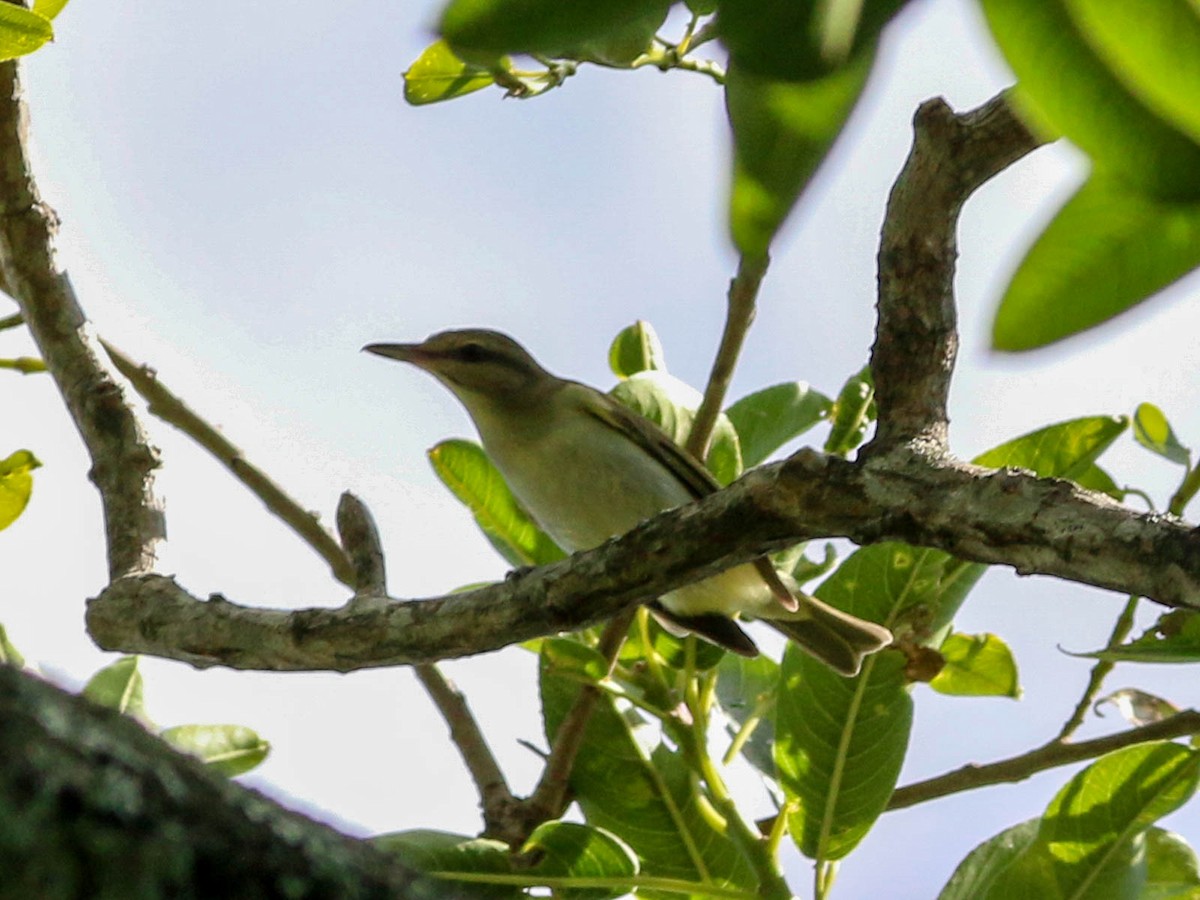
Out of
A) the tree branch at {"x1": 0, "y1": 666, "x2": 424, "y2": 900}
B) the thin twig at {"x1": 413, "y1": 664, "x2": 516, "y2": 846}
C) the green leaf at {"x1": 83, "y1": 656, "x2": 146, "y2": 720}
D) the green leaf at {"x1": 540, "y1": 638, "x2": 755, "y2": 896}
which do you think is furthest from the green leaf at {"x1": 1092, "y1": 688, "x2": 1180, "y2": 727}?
the tree branch at {"x1": 0, "y1": 666, "x2": 424, "y2": 900}

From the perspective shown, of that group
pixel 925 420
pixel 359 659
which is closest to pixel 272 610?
pixel 359 659

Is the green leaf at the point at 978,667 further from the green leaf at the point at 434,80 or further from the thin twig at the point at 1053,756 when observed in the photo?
the green leaf at the point at 434,80

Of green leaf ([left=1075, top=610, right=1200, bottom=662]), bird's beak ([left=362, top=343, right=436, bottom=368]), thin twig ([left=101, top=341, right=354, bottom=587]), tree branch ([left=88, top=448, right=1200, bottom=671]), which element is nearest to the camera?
tree branch ([left=88, top=448, right=1200, bottom=671])

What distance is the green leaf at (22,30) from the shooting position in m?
1.79

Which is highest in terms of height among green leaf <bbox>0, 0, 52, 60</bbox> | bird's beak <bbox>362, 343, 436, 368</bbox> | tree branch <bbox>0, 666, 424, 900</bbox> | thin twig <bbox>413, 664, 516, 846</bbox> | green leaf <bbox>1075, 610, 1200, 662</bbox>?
bird's beak <bbox>362, 343, 436, 368</bbox>

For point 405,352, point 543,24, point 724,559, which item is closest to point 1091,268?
point 543,24

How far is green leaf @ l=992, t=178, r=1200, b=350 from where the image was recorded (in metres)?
0.68

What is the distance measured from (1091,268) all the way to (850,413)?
2887 millimetres

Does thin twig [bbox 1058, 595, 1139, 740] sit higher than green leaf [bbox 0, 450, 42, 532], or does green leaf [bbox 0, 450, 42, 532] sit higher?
green leaf [bbox 0, 450, 42, 532]

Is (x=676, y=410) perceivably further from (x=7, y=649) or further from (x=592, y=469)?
(x=7, y=649)

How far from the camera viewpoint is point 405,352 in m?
5.46

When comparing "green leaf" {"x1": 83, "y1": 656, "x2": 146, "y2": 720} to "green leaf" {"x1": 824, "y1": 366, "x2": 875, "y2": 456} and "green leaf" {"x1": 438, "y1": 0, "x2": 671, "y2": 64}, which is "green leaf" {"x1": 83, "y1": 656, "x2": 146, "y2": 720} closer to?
"green leaf" {"x1": 824, "y1": 366, "x2": 875, "y2": 456}

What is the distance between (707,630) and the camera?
11.8 ft

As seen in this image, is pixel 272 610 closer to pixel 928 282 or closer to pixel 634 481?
pixel 928 282
